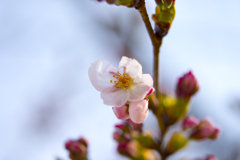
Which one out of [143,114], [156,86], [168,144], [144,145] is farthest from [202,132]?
[143,114]

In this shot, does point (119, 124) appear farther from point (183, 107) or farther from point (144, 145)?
point (183, 107)

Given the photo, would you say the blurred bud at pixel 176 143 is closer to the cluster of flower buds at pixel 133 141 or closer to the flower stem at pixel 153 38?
the cluster of flower buds at pixel 133 141

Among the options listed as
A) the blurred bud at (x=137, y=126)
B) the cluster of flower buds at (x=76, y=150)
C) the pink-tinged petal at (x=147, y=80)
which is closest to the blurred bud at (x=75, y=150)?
the cluster of flower buds at (x=76, y=150)

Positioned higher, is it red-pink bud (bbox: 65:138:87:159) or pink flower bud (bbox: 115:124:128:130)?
pink flower bud (bbox: 115:124:128:130)

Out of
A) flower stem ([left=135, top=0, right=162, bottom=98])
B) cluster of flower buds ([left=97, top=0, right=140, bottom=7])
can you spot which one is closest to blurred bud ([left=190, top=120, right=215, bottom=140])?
flower stem ([left=135, top=0, right=162, bottom=98])

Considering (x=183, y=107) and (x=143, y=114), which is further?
(x=183, y=107)

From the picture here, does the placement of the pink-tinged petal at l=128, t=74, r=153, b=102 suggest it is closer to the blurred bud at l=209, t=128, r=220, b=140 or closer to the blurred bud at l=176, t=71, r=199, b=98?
the blurred bud at l=176, t=71, r=199, b=98
